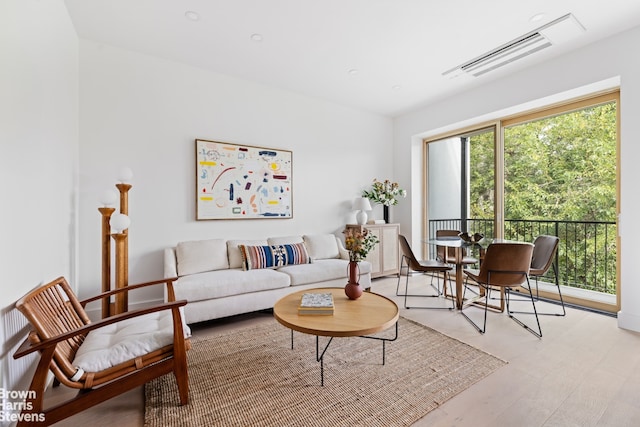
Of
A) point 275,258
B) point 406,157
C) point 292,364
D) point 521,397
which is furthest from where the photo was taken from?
point 406,157

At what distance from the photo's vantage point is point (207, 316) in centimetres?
267

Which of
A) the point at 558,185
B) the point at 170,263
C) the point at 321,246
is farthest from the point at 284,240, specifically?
the point at 558,185

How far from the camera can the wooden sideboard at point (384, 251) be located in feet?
14.5

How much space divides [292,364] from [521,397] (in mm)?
1444

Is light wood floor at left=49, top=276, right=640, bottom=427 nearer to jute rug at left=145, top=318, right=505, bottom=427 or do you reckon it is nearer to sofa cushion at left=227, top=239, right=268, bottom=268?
jute rug at left=145, top=318, right=505, bottom=427

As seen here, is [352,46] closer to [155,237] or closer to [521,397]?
[155,237]

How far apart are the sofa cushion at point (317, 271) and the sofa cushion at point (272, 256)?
102 millimetres

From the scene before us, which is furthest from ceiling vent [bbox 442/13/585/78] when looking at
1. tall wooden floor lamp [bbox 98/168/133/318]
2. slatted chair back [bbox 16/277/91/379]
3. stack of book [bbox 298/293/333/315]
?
slatted chair back [bbox 16/277/91/379]

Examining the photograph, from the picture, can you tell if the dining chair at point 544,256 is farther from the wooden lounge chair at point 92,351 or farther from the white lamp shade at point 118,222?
the white lamp shade at point 118,222

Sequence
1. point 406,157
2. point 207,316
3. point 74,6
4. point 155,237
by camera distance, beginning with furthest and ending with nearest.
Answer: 1. point 406,157
2. point 155,237
3. point 207,316
4. point 74,6

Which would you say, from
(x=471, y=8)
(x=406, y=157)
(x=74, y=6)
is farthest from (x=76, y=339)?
(x=406, y=157)

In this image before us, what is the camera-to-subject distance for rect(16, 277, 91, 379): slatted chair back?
1349 millimetres

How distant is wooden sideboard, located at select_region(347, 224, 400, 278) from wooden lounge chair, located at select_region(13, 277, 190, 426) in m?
3.11

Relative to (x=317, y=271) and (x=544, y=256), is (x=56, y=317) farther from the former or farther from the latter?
(x=544, y=256)
